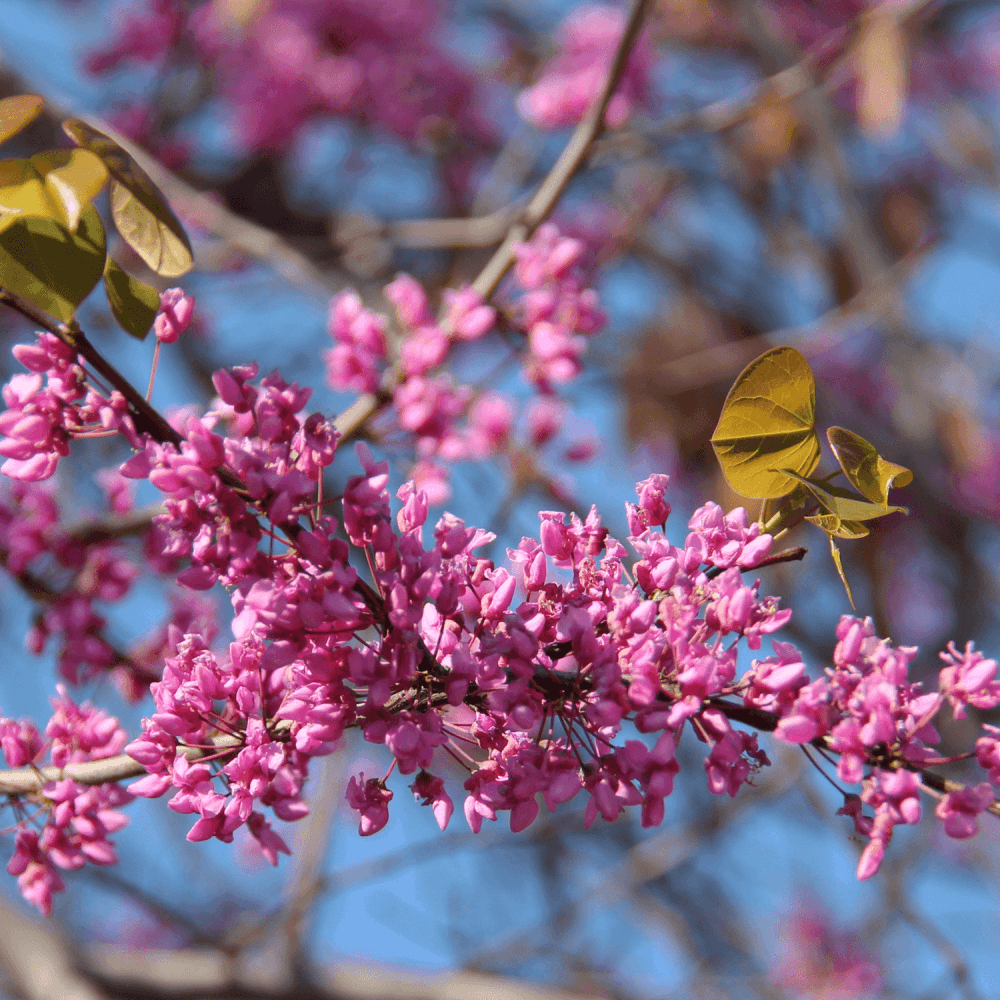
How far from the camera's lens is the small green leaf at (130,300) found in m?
1.13

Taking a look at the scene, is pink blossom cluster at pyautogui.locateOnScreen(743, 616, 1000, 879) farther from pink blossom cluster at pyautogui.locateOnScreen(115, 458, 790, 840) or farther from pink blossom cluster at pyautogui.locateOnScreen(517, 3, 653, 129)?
pink blossom cluster at pyautogui.locateOnScreen(517, 3, 653, 129)

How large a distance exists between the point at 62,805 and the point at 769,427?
110cm

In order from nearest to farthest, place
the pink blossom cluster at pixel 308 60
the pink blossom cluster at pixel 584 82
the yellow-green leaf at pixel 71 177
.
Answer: the yellow-green leaf at pixel 71 177 → the pink blossom cluster at pixel 584 82 → the pink blossom cluster at pixel 308 60

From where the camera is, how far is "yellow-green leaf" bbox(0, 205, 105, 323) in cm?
101

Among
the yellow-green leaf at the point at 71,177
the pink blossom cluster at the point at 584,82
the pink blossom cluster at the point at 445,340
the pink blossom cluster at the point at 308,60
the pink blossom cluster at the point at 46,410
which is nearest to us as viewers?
the yellow-green leaf at the point at 71,177

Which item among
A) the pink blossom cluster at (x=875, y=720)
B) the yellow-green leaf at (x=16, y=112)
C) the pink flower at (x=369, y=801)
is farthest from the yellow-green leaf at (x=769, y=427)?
the yellow-green leaf at (x=16, y=112)

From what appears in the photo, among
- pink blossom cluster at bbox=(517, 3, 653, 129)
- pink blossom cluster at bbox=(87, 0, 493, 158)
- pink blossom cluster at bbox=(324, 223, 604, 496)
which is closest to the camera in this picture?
pink blossom cluster at bbox=(324, 223, 604, 496)

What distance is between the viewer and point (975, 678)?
1057mm

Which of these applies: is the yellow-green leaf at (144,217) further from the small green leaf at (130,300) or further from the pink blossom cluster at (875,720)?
the pink blossom cluster at (875,720)

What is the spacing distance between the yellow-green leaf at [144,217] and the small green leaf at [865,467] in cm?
86

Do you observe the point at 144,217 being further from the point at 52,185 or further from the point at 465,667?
the point at 465,667

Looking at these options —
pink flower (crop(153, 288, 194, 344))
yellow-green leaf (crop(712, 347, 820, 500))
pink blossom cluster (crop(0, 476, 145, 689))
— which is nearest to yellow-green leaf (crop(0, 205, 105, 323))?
pink flower (crop(153, 288, 194, 344))

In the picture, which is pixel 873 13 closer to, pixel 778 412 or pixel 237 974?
pixel 778 412

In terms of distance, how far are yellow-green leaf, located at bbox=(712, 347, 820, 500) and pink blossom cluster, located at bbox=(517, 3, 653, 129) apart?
226cm
